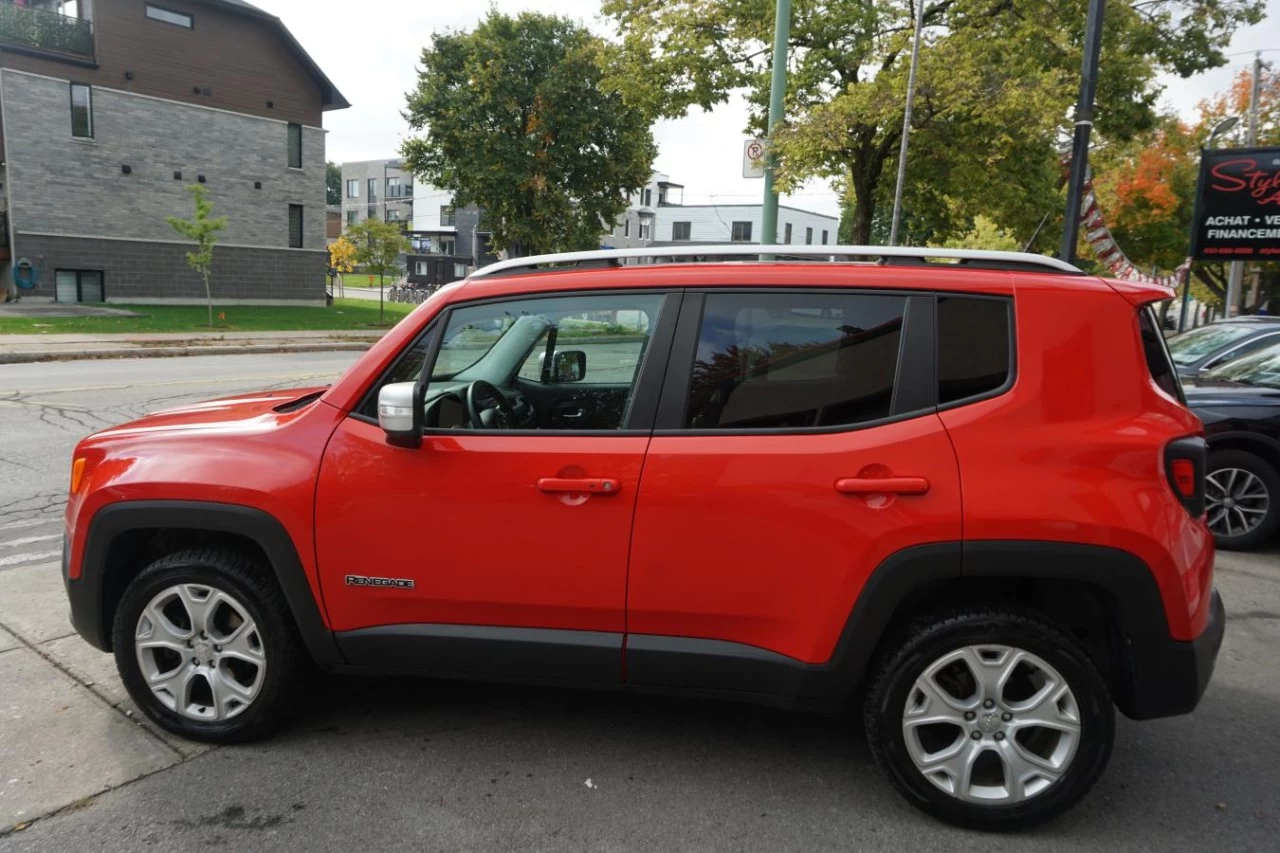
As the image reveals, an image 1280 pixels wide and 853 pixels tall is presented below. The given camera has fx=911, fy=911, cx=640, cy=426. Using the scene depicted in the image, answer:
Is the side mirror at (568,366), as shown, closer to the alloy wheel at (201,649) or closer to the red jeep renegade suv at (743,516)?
the red jeep renegade suv at (743,516)

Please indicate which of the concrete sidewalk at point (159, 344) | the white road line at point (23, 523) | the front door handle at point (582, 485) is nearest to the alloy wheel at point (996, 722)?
the front door handle at point (582, 485)

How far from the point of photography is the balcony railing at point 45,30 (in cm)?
2702

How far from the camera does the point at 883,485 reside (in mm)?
2705

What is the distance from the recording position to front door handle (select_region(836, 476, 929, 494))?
106 inches

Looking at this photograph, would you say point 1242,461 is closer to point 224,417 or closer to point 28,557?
point 224,417

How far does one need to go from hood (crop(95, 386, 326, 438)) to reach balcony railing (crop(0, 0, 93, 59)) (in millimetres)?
30301

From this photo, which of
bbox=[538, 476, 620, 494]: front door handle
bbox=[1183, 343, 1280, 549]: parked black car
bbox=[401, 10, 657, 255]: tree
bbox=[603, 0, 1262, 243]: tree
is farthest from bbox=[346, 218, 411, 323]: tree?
bbox=[538, 476, 620, 494]: front door handle

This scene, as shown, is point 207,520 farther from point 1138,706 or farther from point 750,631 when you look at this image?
point 1138,706

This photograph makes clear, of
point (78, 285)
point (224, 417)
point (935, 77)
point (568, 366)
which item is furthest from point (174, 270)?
point (568, 366)

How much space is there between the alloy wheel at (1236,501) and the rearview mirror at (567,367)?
4969 mm

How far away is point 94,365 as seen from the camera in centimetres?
1589

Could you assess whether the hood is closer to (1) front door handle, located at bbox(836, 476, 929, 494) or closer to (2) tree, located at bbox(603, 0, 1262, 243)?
(1) front door handle, located at bbox(836, 476, 929, 494)

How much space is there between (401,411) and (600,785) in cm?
139

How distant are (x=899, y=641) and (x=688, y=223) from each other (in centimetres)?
7346
